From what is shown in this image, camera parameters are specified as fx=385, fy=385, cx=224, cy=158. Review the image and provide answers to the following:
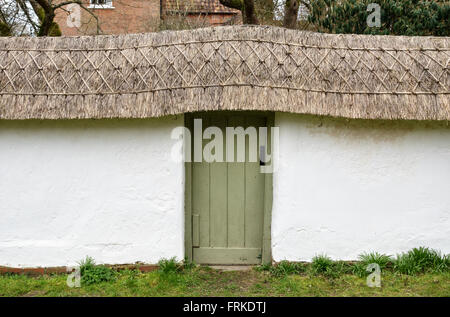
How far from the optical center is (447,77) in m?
4.62

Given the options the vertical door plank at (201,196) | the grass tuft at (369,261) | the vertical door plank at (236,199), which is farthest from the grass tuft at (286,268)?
the vertical door plank at (201,196)

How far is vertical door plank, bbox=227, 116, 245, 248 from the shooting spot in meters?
4.85

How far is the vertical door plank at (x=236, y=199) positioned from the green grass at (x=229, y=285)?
52 centimetres

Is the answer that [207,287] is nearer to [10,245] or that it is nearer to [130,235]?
[130,235]

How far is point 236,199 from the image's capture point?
4.91 metres

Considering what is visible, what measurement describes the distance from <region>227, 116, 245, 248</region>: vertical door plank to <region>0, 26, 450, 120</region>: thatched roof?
2.10 feet

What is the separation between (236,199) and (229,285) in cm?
107

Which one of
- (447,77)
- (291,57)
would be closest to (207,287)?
(291,57)

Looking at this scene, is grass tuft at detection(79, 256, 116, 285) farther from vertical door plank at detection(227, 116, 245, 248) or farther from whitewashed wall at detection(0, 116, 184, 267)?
vertical door plank at detection(227, 116, 245, 248)

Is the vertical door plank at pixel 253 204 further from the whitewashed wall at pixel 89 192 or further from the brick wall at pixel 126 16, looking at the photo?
the brick wall at pixel 126 16

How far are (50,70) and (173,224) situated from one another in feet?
Answer: 7.80

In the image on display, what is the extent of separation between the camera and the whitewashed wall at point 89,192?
4.62 m

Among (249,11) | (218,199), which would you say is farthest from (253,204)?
(249,11)

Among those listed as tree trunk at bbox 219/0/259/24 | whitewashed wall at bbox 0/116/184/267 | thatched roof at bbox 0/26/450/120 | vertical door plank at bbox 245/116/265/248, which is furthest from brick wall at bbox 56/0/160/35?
vertical door plank at bbox 245/116/265/248
